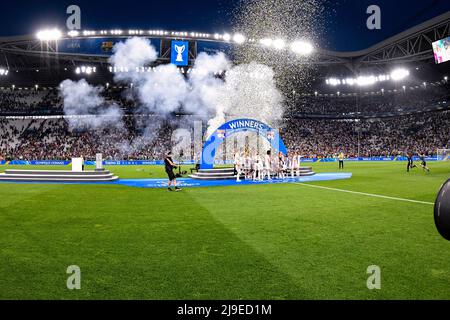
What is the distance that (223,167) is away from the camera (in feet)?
82.1

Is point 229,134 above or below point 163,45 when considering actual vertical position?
below

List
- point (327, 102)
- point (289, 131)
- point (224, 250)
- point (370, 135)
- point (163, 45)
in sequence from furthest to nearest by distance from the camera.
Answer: point (327, 102) → point (370, 135) → point (289, 131) → point (163, 45) → point (224, 250)

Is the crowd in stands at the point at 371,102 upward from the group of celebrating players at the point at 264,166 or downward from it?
upward

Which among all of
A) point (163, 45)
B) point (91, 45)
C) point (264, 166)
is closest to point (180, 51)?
point (163, 45)

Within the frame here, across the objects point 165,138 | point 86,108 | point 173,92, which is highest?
point 173,92

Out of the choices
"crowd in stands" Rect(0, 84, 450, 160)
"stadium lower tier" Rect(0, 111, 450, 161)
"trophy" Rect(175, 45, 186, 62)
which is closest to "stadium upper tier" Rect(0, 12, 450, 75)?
"trophy" Rect(175, 45, 186, 62)

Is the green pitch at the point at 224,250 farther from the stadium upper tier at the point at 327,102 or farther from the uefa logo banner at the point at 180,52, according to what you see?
the stadium upper tier at the point at 327,102

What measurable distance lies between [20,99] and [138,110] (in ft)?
69.1

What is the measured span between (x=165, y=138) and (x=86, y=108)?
15.0m

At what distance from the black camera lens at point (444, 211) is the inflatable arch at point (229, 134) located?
19743 millimetres

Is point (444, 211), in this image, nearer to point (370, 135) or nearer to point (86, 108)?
point (86, 108)

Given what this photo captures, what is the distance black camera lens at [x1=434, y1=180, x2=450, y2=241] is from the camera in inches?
121

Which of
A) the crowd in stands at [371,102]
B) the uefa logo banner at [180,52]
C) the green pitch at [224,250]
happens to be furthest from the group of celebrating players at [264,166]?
the crowd in stands at [371,102]

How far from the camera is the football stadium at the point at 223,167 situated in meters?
4.88
